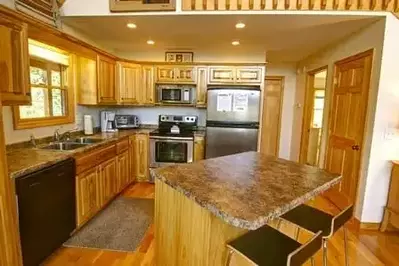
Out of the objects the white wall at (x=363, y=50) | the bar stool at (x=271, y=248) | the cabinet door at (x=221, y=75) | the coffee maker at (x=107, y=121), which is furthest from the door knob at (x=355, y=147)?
the coffee maker at (x=107, y=121)

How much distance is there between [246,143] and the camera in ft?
12.6

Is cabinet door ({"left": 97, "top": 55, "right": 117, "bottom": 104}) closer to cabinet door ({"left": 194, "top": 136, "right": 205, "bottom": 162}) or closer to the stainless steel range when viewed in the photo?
the stainless steel range

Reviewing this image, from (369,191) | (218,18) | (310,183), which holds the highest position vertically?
(218,18)

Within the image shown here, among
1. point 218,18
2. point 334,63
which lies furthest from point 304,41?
point 218,18

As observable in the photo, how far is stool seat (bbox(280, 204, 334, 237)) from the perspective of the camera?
150cm

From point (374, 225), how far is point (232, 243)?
2454 mm

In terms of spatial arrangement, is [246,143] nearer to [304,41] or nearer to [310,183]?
[304,41]

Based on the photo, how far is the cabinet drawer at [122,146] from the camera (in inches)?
134

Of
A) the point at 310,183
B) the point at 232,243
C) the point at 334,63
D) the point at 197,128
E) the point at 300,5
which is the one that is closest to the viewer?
the point at 232,243

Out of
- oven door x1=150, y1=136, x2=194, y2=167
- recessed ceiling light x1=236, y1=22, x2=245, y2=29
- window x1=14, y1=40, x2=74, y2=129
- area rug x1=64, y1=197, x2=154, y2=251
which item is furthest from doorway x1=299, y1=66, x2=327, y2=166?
window x1=14, y1=40, x2=74, y2=129

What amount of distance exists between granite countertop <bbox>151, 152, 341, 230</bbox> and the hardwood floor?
0.49 meters

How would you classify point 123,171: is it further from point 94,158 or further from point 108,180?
point 94,158

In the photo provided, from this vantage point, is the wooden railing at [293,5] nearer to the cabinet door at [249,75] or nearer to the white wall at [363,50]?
the white wall at [363,50]

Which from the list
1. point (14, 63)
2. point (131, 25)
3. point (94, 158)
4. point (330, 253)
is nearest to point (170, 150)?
point (94, 158)
